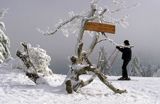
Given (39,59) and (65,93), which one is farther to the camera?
(39,59)

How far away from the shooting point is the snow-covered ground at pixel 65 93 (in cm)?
1675

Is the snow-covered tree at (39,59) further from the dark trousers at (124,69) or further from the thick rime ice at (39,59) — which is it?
the dark trousers at (124,69)

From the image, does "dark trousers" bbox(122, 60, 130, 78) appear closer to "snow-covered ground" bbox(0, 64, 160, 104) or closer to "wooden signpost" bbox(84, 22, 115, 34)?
"snow-covered ground" bbox(0, 64, 160, 104)

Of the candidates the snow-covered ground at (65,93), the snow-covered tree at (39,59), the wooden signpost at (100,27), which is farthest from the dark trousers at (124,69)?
the wooden signpost at (100,27)

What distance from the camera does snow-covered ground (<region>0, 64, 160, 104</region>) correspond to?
16748 mm

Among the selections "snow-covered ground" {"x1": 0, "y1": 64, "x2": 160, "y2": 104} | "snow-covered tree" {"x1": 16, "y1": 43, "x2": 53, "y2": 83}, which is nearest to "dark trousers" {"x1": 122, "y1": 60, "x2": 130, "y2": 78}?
"snow-covered ground" {"x1": 0, "y1": 64, "x2": 160, "y2": 104}

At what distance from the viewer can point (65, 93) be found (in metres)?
17.9

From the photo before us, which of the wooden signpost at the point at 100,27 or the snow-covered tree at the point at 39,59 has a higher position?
the wooden signpost at the point at 100,27

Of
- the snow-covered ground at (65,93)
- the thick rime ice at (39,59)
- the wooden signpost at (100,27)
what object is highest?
the wooden signpost at (100,27)

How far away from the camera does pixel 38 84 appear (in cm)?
1903

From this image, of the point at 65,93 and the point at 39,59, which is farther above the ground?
the point at 39,59

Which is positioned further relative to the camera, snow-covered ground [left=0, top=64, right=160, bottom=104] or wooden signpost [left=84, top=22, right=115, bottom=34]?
wooden signpost [left=84, top=22, right=115, bottom=34]

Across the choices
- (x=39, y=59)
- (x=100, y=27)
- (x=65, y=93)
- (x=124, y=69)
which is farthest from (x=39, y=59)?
(x=65, y=93)

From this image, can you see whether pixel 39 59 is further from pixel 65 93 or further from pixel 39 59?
pixel 65 93
